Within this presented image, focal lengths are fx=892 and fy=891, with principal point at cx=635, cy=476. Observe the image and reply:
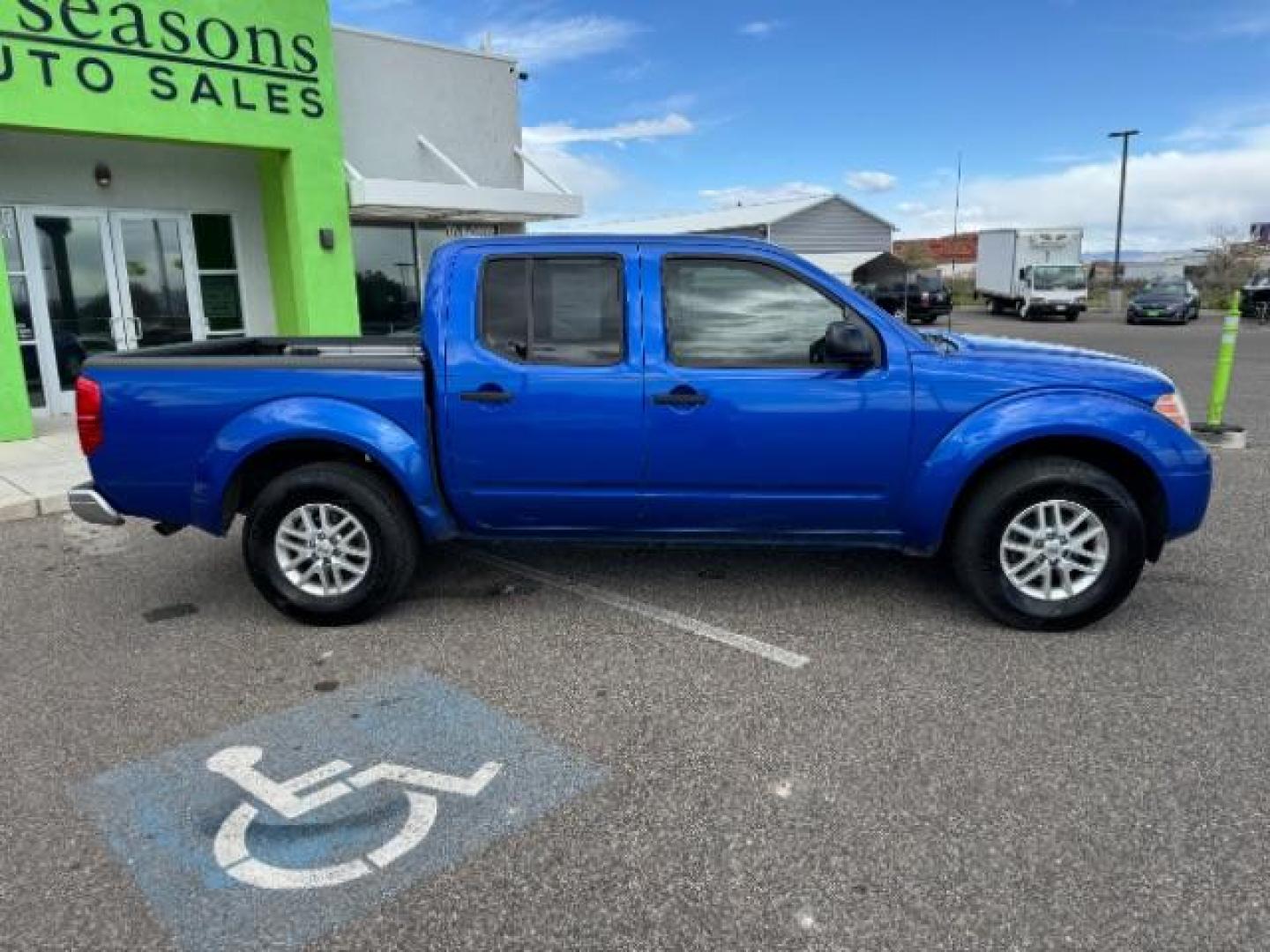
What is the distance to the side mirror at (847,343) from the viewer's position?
12.8 feet

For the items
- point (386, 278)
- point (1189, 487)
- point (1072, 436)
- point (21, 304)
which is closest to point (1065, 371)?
point (1072, 436)

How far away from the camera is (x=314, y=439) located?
13.9 feet

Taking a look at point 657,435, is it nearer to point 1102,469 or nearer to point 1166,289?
point 1102,469

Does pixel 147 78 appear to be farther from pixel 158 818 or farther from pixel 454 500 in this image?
pixel 158 818

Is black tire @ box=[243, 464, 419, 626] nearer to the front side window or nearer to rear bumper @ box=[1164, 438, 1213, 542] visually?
the front side window

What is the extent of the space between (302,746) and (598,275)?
2.45 meters

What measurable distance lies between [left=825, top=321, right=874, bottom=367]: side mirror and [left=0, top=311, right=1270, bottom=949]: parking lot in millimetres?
1296

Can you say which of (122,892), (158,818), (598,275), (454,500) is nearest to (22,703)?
(158,818)

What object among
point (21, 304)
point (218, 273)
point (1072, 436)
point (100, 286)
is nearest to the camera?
point (1072, 436)

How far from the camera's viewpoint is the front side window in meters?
4.17

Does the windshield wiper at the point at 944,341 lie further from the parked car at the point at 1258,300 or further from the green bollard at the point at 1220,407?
the parked car at the point at 1258,300

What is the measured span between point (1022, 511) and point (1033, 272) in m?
31.4

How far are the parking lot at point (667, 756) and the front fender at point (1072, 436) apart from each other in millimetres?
675

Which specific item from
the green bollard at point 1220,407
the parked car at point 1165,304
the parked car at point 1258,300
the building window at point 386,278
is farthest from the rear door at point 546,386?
the parked car at point 1165,304
